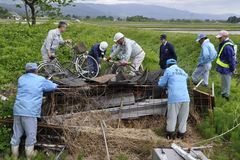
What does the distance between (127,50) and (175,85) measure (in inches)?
104

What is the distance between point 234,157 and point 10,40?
42.5 ft

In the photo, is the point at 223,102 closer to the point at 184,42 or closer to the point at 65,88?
the point at 65,88

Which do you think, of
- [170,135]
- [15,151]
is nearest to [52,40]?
[15,151]

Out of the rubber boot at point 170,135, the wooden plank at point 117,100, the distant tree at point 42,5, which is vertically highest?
the distant tree at point 42,5

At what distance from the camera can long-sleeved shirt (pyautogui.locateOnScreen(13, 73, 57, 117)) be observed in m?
6.82

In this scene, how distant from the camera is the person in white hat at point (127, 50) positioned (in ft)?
32.6

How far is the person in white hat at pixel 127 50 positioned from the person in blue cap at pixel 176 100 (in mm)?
2321

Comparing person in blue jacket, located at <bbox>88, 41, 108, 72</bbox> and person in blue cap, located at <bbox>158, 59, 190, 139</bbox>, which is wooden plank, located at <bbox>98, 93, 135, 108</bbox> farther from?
person in blue jacket, located at <bbox>88, 41, 108, 72</bbox>

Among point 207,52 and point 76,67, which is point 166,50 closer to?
point 207,52

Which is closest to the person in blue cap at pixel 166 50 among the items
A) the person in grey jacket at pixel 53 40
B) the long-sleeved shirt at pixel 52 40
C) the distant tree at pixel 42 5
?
the person in grey jacket at pixel 53 40

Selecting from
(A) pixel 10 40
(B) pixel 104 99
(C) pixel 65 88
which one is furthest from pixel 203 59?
(A) pixel 10 40

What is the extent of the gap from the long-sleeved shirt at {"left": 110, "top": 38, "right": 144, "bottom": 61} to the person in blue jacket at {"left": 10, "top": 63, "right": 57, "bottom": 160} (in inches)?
137

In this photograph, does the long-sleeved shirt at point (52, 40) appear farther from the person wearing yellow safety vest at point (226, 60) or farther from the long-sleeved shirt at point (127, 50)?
the person wearing yellow safety vest at point (226, 60)

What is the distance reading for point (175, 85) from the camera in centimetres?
771
